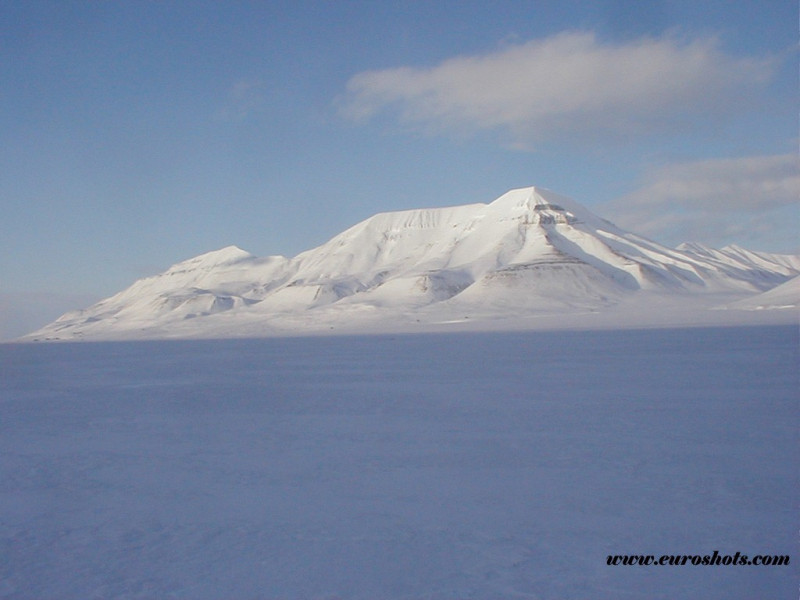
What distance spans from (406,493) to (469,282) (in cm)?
13303

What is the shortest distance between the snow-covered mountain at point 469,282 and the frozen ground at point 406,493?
78.1 metres

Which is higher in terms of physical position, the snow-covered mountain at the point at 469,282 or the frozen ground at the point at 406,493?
the snow-covered mountain at the point at 469,282

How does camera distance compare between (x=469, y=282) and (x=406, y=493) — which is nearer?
(x=406, y=493)

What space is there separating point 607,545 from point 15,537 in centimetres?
764

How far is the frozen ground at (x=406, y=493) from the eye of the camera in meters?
7.87

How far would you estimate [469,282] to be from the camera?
143 m

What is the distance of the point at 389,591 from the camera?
754 cm

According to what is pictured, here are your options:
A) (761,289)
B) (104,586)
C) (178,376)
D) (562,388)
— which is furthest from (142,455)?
(761,289)

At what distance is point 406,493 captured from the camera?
36.0 ft

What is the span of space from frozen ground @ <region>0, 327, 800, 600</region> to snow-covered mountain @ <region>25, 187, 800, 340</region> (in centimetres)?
7806

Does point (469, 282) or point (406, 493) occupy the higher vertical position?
point (469, 282)

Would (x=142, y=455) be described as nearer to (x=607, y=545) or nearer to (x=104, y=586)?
(x=104, y=586)

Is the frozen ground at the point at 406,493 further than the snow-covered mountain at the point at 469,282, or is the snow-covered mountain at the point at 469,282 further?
the snow-covered mountain at the point at 469,282

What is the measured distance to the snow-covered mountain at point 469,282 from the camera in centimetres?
11612
